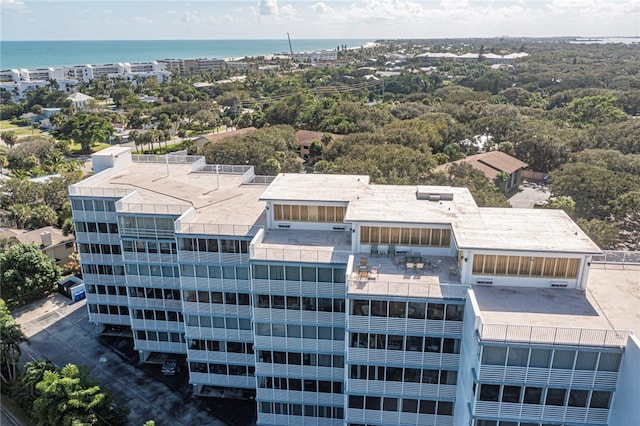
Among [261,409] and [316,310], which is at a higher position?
[316,310]

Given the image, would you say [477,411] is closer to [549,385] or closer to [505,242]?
[549,385]

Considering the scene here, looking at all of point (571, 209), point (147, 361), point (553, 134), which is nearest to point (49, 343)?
point (147, 361)

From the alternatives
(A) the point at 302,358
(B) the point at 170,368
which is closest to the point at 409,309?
(A) the point at 302,358

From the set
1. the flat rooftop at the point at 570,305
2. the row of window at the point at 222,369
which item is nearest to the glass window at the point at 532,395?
the flat rooftop at the point at 570,305

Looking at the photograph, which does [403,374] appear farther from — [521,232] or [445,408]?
[521,232]

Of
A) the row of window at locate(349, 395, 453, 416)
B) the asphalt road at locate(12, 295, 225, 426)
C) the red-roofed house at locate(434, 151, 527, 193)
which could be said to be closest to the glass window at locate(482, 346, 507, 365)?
the row of window at locate(349, 395, 453, 416)
